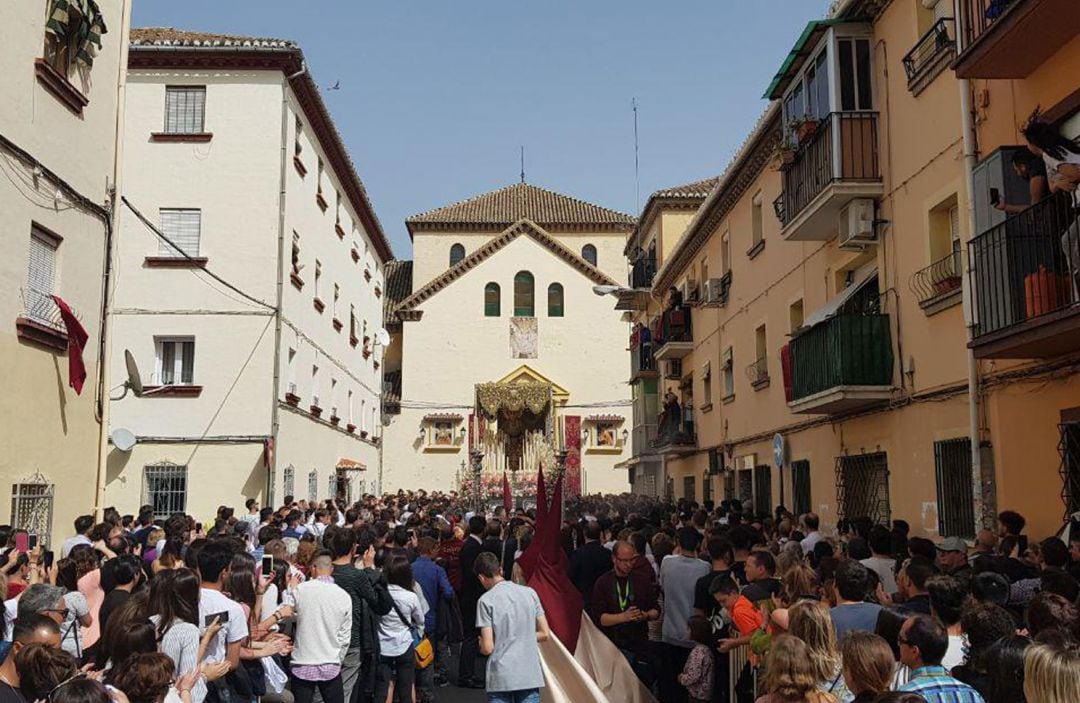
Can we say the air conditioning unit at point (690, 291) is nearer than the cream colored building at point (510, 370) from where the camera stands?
Yes

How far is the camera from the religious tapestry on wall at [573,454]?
46125 mm

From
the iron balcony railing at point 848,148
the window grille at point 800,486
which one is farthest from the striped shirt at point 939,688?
the window grille at point 800,486

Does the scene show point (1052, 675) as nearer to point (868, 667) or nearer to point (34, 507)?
point (868, 667)

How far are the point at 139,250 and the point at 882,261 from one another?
16.2m

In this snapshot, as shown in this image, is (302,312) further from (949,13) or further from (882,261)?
(949,13)

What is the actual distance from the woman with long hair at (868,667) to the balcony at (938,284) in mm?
8036

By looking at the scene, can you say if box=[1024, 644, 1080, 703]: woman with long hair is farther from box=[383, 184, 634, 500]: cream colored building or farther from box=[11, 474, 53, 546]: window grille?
box=[383, 184, 634, 500]: cream colored building

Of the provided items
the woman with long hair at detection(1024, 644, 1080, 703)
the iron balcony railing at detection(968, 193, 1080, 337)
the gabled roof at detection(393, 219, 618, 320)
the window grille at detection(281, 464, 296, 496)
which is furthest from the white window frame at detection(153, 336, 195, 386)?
the gabled roof at detection(393, 219, 618, 320)

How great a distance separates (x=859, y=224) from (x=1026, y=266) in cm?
457

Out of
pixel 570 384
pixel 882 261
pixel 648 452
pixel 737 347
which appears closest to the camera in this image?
pixel 882 261

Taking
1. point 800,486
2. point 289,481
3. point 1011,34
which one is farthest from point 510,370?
point 1011,34

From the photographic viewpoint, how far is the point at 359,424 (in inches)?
1522

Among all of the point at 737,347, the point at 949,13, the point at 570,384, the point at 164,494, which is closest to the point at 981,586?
the point at 949,13

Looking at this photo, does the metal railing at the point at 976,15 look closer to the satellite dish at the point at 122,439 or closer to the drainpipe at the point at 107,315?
the drainpipe at the point at 107,315
